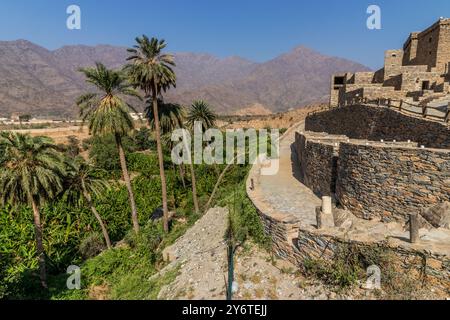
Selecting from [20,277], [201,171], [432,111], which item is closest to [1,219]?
[20,277]

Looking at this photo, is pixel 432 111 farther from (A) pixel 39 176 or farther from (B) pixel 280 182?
(A) pixel 39 176

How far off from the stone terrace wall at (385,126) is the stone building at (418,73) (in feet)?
7.21

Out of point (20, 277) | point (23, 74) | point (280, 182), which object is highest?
point (23, 74)

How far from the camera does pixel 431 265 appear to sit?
6.17 meters

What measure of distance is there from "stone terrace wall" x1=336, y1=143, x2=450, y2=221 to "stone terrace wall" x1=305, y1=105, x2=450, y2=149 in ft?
9.36

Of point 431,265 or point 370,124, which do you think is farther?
point 370,124

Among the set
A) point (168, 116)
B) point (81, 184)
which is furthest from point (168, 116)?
point (81, 184)

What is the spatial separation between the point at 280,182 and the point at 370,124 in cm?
610

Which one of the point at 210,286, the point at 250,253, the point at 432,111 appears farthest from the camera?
the point at 432,111

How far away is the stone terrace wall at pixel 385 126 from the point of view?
10.7 meters

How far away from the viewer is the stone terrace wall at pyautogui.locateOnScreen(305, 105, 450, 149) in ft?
35.2

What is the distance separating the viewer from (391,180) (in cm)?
905

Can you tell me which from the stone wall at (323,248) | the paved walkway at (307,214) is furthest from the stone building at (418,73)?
the stone wall at (323,248)

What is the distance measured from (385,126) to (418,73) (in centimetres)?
800
